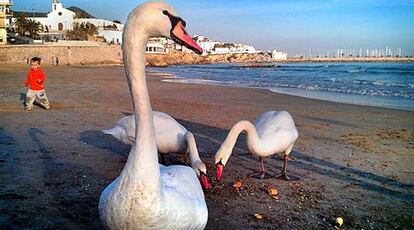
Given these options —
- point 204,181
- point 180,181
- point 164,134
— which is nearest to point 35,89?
point 164,134

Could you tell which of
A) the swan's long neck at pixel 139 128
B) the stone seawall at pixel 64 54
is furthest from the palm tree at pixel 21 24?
the swan's long neck at pixel 139 128

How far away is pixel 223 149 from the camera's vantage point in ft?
18.9

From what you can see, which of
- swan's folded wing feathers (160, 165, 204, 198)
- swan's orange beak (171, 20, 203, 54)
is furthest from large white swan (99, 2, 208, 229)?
swan's folded wing feathers (160, 165, 204, 198)

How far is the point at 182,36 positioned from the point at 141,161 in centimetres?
100

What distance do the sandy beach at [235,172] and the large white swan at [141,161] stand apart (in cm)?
132

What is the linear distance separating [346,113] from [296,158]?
279 inches

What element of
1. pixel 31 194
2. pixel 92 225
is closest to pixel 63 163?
pixel 31 194

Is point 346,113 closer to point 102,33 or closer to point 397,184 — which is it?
point 397,184

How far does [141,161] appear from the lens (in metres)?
3.06

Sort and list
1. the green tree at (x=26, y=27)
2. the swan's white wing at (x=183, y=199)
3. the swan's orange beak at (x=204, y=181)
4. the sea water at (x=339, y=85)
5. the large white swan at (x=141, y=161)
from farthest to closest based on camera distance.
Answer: the green tree at (x=26, y=27) → the sea water at (x=339, y=85) → the swan's orange beak at (x=204, y=181) → the swan's white wing at (x=183, y=199) → the large white swan at (x=141, y=161)

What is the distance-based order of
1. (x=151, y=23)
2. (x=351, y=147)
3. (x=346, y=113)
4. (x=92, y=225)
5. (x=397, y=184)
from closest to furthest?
1. (x=151, y=23)
2. (x=92, y=225)
3. (x=397, y=184)
4. (x=351, y=147)
5. (x=346, y=113)

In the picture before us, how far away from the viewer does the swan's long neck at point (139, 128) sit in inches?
120

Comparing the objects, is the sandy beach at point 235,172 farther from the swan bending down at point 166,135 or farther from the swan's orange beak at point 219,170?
the swan bending down at point 166,135

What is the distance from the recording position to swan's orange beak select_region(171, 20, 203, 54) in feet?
10.1
